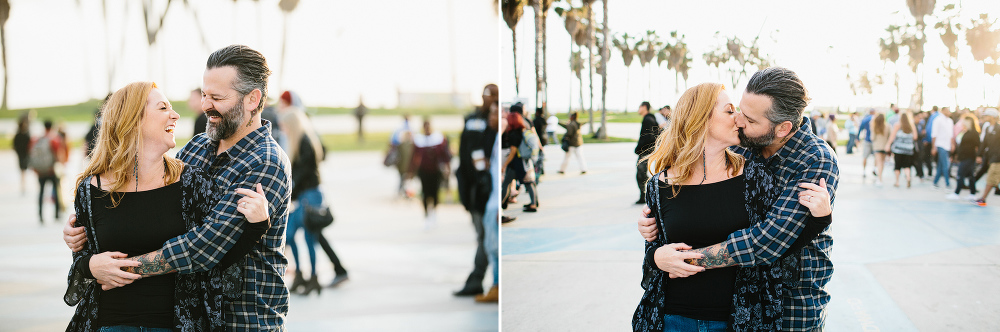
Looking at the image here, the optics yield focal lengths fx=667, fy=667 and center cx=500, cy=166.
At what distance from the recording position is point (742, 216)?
180 centimetres

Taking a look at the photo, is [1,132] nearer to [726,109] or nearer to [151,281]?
[151,281]

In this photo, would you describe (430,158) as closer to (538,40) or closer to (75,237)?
(75,237)

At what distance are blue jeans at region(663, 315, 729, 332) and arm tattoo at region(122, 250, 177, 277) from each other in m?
1.34

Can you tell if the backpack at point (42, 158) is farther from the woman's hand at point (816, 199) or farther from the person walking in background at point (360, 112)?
the woman's hand at point (816, 199)

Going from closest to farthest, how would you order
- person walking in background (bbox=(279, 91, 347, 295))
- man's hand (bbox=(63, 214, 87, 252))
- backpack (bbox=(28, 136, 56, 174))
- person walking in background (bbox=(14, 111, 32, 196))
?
man's hand (bbox=(63, 214, 87, 252)), person walking in background (bbox=(279, 91, 347, 295)), person walking in background (bbox=(14, 111, 32, 196)), backpack (bbox=(28, 136, 56, 174))

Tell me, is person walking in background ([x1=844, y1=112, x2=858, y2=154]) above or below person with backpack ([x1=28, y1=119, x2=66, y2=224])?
below

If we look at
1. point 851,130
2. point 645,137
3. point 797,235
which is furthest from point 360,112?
point 851,130

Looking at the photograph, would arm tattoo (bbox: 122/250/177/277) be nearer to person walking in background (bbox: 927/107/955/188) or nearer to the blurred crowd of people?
the blurred crowd of people

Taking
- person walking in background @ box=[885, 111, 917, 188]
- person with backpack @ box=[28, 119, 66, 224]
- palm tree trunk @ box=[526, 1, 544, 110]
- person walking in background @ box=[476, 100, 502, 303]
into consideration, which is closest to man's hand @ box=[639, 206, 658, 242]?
person walking in background @ box=[476, 100, 502, 303]

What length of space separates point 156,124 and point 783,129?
5.66 ft

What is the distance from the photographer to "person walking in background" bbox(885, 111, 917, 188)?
9562mm

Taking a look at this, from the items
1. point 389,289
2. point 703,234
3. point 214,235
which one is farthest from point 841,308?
point 214,235

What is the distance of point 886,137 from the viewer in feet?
34.5

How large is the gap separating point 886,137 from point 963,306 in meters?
6.86
